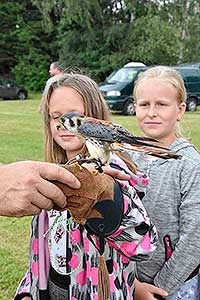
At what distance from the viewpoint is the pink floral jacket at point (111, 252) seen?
4.84 feet

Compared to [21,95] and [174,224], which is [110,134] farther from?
[21,95]

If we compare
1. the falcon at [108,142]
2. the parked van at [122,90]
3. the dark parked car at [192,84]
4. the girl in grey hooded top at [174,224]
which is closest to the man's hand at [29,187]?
the falcon at [108,142]

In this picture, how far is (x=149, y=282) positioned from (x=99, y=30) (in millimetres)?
27631

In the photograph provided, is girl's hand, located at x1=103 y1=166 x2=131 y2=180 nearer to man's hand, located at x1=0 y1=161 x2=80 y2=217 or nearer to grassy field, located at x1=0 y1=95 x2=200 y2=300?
man's hand, located at x1=0 y1=161 x2=80 y2=217

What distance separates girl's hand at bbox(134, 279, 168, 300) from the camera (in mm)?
1936

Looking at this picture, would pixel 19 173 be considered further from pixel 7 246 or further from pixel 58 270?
pixel 7 246

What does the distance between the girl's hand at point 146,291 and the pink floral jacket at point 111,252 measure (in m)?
0.22

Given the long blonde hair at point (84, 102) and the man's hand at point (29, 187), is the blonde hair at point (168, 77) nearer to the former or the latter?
the long blonde hair at point (84, 102)

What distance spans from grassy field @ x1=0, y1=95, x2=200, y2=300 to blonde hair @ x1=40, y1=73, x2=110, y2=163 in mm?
742

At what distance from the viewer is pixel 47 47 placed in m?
32.6

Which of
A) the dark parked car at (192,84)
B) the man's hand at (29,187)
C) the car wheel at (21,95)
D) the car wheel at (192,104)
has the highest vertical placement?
the man's hand at (29,187)

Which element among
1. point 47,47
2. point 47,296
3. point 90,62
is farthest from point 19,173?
point 47,47

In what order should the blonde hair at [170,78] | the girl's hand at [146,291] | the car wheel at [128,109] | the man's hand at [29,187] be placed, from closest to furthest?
the man's hand at [29,187]
the girl's hand at [146,291]
the blonde hair at [170,78]
the car wheel at [128,109]

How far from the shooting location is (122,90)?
16.6 m
